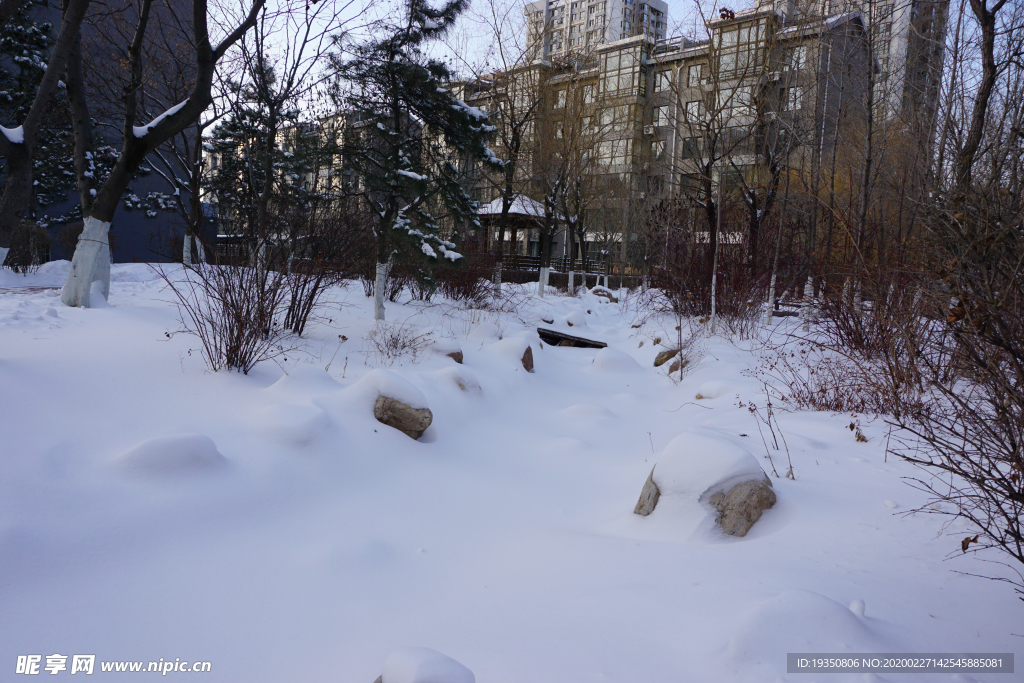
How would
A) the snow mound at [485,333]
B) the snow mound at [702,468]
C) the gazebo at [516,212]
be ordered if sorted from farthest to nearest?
the gazebo at [516,212]
the snow mound at [485,333]
the snow mound at [702,468]

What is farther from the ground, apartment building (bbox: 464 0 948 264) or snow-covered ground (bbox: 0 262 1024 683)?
apartment building (bbox: 464 0 948 264)

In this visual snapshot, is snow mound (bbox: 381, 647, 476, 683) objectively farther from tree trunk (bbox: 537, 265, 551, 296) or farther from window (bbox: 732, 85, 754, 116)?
tree trunk (bbox: 537, 265, 551, 296)

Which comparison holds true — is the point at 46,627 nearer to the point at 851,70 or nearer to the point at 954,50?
the point at 954,50

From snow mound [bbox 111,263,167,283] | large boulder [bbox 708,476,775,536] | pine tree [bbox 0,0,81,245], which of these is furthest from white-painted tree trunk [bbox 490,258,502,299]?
large boulder [bbox 708,476,775,536]

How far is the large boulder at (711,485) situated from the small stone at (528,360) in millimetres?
4279

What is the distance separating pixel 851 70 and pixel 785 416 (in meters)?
10.3

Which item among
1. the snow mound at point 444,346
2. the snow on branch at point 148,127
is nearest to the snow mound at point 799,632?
the snow mound at point 444,346

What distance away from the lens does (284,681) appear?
2.03 metres

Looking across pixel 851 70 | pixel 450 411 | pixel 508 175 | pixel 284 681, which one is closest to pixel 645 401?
pixel 450 411

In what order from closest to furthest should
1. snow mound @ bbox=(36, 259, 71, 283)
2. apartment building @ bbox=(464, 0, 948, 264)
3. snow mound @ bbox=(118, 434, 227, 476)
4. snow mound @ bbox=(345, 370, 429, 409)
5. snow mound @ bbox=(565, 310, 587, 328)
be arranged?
snow mound @ bbox=(118, 434, 227, 476) < snow mound @ bbox=(345, 370, 429, 409) < apartment building @ bbox=(464, 0, 948, 264) < snow mound @ bbox=(36, 259, 71, 283) < snow mound @ bbox=(565, 310, 587, 328)

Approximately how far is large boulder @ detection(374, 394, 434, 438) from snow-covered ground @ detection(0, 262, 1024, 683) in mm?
94

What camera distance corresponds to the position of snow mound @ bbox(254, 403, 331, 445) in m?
3.71

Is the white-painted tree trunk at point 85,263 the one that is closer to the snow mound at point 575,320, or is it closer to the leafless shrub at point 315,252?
the leafless shrub at point 315,252

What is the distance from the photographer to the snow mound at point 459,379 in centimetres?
582
